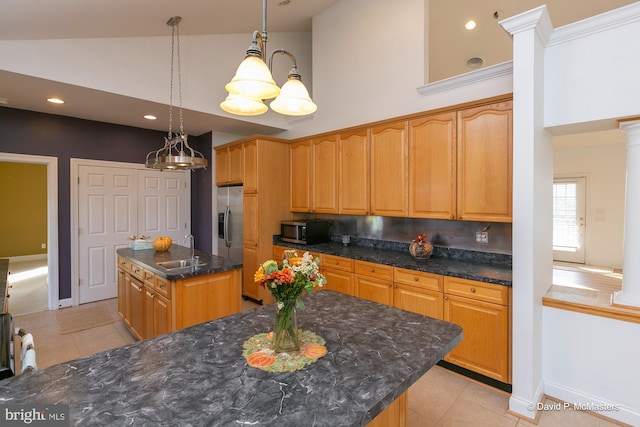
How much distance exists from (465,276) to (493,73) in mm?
1863

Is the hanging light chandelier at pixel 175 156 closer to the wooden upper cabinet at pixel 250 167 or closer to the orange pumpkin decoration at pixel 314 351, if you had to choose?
the wooden upper cabinet at pixel 250 167

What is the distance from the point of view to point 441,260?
3.12 m

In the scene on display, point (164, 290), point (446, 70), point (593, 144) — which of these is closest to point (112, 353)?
point (164, 290)

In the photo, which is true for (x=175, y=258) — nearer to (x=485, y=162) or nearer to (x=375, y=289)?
(x=375, y=289)

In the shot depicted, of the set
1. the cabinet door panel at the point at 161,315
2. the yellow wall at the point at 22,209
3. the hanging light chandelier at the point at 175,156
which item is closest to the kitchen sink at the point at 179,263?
the cabinet door panel at the point at 161,315

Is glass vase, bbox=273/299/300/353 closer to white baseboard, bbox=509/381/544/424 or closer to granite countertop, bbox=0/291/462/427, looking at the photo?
granite countertop, bbox=0/291/462/427

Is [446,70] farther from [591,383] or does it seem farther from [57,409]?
[57,409]

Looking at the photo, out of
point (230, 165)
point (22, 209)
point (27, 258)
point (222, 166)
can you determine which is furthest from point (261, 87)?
point (27, 258)

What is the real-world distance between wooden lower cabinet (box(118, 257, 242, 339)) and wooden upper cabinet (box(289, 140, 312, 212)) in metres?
1.71

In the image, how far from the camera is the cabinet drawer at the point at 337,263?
3.42 m

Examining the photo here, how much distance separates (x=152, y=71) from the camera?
11.9 feet

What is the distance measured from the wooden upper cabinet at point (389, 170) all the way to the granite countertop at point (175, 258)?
1676 mm

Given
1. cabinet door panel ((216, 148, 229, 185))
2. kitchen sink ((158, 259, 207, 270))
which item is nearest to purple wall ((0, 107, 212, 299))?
cabinet door panel ((216, 148, 229, 185))

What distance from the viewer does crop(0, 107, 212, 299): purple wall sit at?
3955 millimetres
